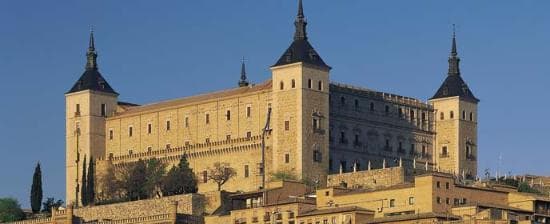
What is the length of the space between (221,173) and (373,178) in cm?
1278

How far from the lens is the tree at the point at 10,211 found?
126588 mm

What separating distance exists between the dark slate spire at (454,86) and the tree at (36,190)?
25.2m

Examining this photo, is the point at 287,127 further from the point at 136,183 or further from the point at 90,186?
the point at 90,186

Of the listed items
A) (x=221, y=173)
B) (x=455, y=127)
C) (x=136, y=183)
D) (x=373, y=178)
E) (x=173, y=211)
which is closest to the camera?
(x=173, y=211)

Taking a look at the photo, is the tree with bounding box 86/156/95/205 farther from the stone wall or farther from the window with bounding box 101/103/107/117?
the stone wall

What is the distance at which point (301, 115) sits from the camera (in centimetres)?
11894

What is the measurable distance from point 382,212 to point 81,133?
3448 cm

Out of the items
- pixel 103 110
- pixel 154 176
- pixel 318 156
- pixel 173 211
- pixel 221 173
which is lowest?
pixel 173 211

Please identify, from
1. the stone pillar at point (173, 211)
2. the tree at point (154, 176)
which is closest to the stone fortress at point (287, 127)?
the tree at point (154, 176)

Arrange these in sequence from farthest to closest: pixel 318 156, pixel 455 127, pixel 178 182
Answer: pixel 455 127 < pixel 178 182 < pixel 318 156

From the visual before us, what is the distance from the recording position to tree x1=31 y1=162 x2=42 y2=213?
415 feet

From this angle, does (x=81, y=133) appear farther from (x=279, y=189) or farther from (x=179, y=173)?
(x=279, y=189)

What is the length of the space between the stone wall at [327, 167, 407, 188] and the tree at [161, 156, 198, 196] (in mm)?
9287

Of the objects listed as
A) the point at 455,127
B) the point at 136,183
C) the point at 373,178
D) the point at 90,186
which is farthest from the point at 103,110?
the point at 373,178
